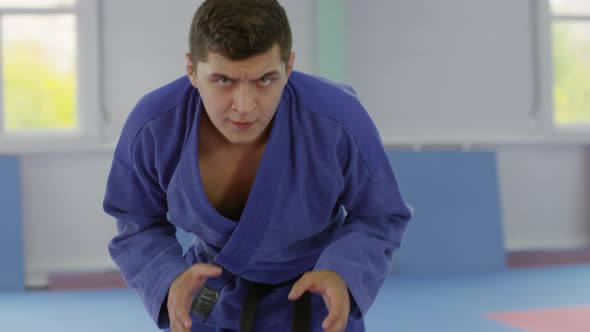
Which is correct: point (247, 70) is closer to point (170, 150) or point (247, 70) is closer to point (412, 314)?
point (170, 150)

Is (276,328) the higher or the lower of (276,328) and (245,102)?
the lower

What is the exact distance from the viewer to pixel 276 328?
6.40 ft

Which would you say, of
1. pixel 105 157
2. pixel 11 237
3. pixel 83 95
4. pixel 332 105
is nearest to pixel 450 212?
pixel 105 157

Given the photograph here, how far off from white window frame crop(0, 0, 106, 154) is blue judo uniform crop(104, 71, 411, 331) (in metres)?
3.80

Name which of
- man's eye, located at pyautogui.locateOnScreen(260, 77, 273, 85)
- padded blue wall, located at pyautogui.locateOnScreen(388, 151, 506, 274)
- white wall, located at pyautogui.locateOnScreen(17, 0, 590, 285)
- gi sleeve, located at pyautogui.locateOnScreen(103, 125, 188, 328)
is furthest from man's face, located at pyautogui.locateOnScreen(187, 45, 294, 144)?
white wall, located at pyautogui.locateOnScreen(17, 0, 590, 285)

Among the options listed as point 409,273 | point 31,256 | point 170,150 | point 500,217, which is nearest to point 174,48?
point 31,256

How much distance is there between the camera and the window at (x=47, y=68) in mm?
5461

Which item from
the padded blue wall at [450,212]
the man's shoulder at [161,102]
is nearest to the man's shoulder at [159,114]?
the man's shoulder at [161,102]

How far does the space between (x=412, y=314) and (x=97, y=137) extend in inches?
116

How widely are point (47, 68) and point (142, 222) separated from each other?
4.13 metres

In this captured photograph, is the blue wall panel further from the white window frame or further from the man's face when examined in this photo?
the man's face

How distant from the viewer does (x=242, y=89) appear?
1530 millimetres

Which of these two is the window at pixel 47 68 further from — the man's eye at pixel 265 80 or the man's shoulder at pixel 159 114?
the man's eye at pixel 265 80

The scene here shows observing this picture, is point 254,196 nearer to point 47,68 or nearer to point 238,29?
point 238,29
